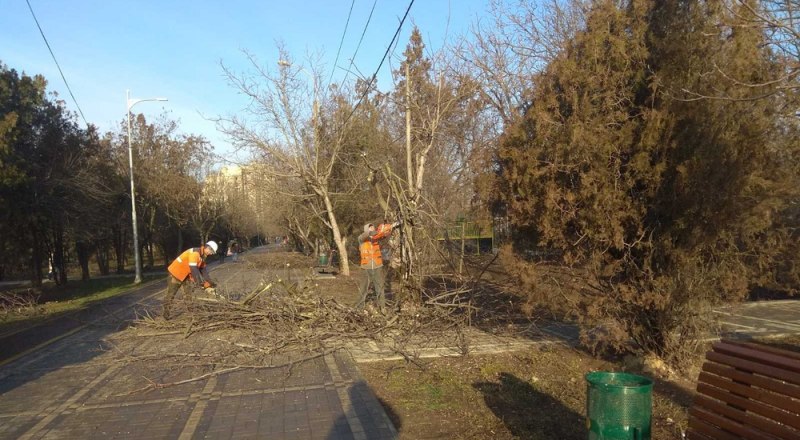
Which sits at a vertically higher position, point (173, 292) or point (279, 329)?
point (173, 292)

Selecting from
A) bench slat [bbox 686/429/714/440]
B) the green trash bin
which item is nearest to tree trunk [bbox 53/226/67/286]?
the green trash bin

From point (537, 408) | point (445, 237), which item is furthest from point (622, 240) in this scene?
point (445, 237)

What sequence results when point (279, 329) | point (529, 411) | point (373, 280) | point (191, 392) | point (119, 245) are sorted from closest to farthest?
1. point (529, 411)
2. point (191, 392)
3. point (279, 329)
4. point (373, 280)
5. point (119, 245)

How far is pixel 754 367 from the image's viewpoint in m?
3.86

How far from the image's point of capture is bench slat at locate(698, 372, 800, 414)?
3.51 metres

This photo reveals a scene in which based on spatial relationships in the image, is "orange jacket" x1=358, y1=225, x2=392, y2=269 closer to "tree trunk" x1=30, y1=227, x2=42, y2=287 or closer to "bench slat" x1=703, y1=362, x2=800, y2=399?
"bench slat" x1=703, y1=362, x2=800, y2=399

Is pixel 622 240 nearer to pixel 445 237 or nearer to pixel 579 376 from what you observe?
pixel 579 376

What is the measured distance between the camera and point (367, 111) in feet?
82.2

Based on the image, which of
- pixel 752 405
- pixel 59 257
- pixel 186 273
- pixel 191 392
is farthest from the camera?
pixel 59 257

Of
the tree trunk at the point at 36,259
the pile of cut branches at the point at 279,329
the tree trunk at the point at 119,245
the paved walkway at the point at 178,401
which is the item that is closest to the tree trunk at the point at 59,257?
the tree trunk at the point at 36,259

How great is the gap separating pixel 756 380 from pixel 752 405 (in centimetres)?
16

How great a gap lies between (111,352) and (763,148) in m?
9.31

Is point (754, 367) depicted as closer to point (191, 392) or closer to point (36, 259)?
point (191, 392)

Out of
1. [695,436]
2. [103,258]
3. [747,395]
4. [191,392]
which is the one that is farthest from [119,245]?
[747,395]
